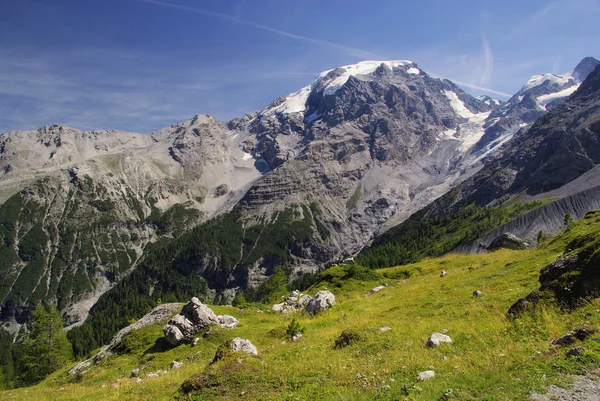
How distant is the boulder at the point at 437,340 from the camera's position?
15.3m

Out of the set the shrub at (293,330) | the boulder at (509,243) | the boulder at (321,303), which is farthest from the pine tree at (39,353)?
the boulder at (509,243)

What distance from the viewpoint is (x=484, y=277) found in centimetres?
2938

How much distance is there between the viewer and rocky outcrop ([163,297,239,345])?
31.8m

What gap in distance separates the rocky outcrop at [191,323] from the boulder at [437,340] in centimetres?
2211

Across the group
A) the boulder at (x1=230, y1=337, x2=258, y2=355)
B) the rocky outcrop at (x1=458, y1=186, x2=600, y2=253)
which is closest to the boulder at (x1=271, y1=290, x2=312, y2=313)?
the boulder at (x1=230, y1=337, x2=258, y2=355)

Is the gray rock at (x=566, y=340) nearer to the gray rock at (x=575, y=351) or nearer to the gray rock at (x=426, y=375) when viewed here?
the gray rock at (x=575, y=351)

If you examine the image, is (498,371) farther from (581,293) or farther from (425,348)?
(581,293)

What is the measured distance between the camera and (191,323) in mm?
32969

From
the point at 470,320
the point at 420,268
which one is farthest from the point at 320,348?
the point at 420,268

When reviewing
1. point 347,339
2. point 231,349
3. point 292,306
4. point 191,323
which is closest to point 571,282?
point 347,339

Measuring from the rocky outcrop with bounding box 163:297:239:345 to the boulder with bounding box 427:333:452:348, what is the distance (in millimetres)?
22106

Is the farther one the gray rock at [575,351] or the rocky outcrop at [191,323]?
the rocky outcrop at [191,323]

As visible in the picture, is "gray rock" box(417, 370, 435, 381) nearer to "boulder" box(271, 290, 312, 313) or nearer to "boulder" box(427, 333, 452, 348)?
"boulder" box(427, 333, 452, 348)

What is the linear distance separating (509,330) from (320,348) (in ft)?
30.1
